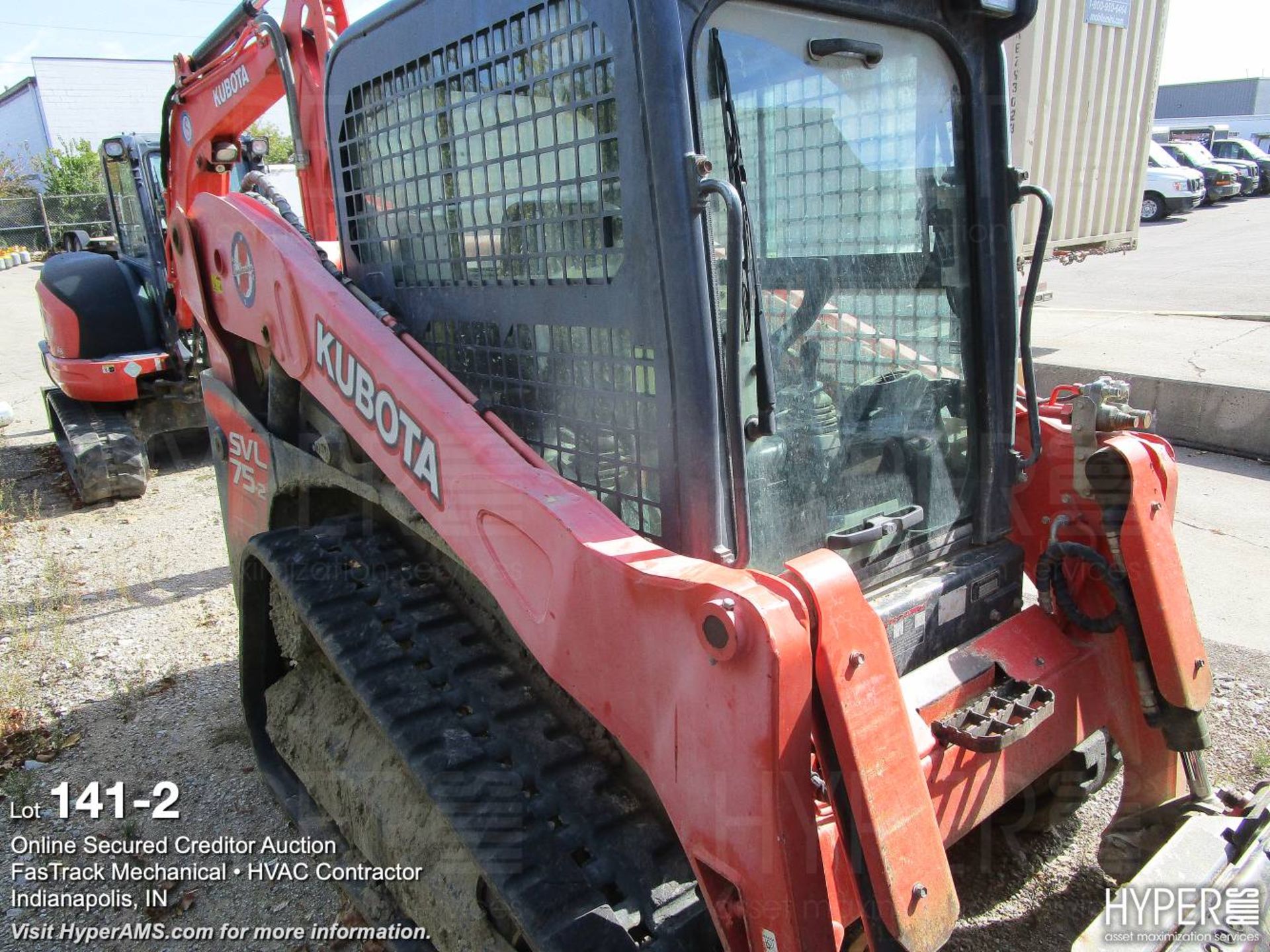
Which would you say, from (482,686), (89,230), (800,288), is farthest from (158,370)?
(89,230)

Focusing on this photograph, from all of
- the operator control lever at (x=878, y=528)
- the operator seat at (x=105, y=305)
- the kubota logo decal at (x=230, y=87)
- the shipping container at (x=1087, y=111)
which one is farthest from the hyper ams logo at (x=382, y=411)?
the shipping container at (x=1087, y=111)

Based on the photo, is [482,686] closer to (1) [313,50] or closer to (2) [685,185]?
(2) [685,185]

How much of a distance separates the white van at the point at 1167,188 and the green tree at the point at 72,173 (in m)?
27.7

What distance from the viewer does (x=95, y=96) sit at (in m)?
31.8

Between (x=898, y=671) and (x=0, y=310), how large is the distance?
18849 mm

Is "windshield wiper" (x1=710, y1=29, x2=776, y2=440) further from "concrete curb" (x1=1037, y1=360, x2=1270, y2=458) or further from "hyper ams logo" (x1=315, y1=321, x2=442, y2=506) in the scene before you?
"concrete curb" (x1=1037, y1=360, x2=1270, y2=458)

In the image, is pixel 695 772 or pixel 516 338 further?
pixel 516 338

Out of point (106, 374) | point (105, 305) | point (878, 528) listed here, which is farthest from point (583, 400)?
point (105, 305)

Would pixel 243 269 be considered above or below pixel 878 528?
above

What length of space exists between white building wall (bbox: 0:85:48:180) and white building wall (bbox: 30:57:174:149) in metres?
0.57

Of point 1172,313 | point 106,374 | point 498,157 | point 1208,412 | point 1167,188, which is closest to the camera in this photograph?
point 498,157

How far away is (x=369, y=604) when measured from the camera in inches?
95.5

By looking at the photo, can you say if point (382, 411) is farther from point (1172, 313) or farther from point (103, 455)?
point (1172, 313)

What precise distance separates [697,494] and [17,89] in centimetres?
4026
